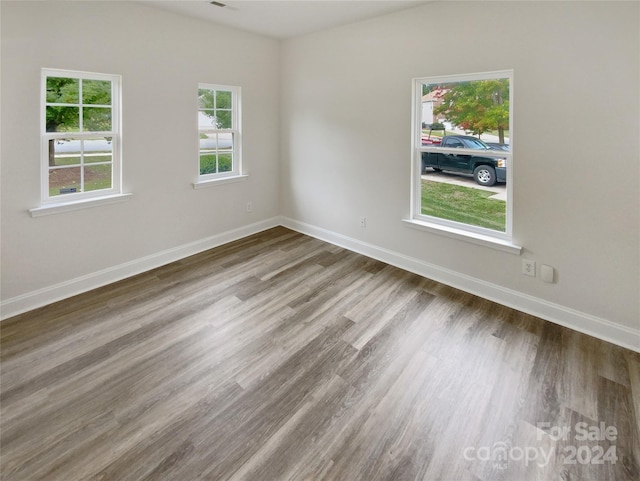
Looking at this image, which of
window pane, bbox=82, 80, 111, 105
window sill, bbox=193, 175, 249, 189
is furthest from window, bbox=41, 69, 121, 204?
window sill, bbox=193, 175, 249, 189

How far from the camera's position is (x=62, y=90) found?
3.06 metres

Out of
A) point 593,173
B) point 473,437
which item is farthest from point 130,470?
point 593,173

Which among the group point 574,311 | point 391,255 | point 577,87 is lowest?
point 574,311

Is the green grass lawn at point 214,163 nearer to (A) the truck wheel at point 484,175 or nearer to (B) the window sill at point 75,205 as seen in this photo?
(B) the window sill at point 75,205

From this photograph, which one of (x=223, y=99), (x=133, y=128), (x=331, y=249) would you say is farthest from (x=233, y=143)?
(x=331, y=249)

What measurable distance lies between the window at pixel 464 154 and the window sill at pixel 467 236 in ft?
0.08

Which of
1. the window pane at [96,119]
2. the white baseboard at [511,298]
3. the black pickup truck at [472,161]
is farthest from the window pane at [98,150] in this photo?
the black pickup truck at [472,161]

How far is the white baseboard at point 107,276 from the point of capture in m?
2.98

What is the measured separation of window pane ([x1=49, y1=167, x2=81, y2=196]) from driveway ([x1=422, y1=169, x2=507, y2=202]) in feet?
11.3

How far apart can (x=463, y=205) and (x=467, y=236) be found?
34 cm

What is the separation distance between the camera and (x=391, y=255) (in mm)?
4039

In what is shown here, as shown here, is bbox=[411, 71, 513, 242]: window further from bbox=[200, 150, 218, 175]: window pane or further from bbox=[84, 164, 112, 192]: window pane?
bbox=[84, 164, 112, 192]: window pane

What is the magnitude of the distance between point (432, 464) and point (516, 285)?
1988 millimetres

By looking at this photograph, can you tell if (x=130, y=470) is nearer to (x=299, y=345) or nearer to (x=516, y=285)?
(x=299, y=345)
